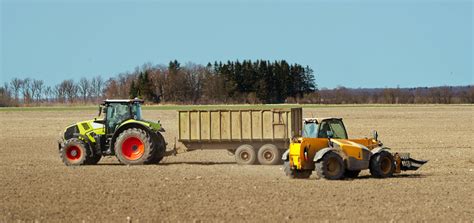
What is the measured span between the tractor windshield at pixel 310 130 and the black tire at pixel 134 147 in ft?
21.8

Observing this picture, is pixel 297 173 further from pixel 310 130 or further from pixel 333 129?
pixel 333 129

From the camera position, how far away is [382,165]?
928 inches

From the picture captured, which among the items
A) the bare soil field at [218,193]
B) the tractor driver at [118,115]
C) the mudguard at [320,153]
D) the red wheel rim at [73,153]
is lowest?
the bare soil field at [218,193]

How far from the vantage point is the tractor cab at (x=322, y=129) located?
23.6m

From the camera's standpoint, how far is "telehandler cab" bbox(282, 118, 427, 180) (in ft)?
75.5

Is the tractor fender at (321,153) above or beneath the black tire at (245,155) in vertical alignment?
above

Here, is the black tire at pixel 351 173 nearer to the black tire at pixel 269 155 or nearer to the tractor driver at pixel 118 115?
the black tire at pixel 269 155

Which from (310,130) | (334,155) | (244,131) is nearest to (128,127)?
(244,131)

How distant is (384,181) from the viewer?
2284 cm

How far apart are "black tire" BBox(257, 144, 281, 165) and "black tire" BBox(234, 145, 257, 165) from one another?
231 mm

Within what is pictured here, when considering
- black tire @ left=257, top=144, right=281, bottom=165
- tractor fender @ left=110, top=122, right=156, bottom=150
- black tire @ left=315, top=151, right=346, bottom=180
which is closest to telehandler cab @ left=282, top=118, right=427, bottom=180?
black tire @ left=315, top=151, right=346, bottom=180

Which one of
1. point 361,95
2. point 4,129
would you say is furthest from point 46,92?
point 4,129

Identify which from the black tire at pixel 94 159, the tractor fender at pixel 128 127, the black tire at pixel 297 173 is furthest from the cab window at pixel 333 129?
the black tire at pixel 94 159

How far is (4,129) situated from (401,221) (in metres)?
45.8
